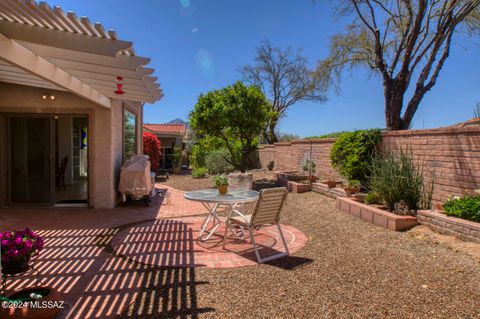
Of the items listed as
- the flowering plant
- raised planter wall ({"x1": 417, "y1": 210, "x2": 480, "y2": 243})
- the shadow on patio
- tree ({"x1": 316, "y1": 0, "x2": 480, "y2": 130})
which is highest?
tree ({"x1": 316, "y1": 0, "x2": 480, "y2": 130})

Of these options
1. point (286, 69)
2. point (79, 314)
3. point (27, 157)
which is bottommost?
point (79, 314)

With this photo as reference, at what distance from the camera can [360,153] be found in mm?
7832

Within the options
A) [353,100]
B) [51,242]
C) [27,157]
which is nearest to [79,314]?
[51,242]

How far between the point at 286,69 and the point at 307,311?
3041 cm

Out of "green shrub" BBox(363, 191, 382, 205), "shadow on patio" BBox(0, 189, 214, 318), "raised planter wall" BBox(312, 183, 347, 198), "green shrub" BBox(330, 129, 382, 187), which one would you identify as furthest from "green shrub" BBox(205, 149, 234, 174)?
"shadow on patio" BBox(0, 189, 214, 318)

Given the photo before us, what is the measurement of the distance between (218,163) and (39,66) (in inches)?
518

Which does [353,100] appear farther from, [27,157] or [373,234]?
[27,157]

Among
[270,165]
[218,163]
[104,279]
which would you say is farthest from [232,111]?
[104,279]

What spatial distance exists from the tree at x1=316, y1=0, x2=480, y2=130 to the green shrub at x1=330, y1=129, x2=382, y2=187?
445cm

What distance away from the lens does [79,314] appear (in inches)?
114

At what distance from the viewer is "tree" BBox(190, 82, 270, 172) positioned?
1168cm

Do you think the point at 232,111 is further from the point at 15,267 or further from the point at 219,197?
the point at 15,267

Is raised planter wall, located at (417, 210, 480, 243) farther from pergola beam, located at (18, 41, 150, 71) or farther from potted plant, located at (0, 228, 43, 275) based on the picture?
potted plant, located at (0, 228, 43, 275)

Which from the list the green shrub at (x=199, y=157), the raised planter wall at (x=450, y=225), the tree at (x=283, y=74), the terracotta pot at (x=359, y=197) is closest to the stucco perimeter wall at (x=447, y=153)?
the raised planter wall at (x=450, y=225)
